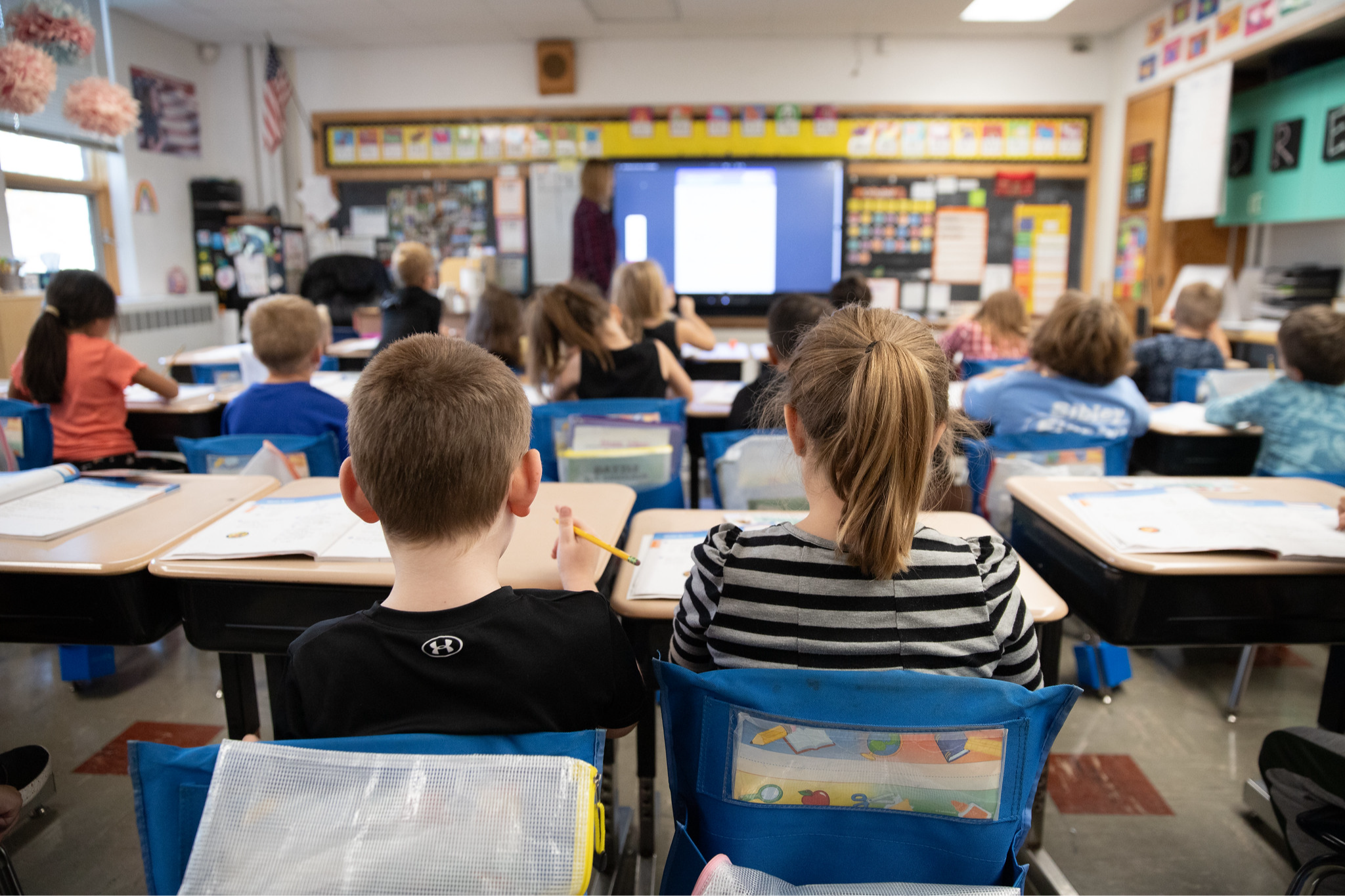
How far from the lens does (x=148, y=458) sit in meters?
2.88

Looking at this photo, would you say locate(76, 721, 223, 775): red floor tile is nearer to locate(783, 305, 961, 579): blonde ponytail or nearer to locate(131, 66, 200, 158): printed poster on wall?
locate(783, 305, 961, 579): blonde ponytail

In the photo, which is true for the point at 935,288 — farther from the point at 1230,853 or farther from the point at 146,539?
the point at 146,539

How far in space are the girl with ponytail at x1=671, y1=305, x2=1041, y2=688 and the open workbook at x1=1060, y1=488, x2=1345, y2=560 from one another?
1.95ft

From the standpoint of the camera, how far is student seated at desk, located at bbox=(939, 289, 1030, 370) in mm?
3596

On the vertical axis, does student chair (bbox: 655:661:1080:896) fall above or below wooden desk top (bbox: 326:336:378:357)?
below

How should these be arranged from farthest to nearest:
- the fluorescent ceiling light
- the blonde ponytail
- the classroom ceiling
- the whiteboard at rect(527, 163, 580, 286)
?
the whiteboard at rect(527, 163, 580, 286), the classroom ceiling, the fluorescent ceiling light, the blonde ponytail

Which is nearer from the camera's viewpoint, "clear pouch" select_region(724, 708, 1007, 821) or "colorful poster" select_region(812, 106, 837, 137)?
"clear pouch" select_region(724, 708, 1007, 821)

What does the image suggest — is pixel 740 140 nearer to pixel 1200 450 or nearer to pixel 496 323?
pixel 496 323

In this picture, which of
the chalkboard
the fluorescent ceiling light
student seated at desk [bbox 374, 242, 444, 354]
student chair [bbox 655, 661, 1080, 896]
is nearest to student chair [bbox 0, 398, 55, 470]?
student seated at desk [bbox 374, 242, 444, 354]

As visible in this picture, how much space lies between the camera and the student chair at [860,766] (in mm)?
795

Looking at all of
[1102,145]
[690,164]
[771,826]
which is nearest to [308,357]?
[771,826]

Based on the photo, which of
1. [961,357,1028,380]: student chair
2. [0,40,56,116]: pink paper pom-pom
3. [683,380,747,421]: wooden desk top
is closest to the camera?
[0,40,56,116]: pink paper pom-pom

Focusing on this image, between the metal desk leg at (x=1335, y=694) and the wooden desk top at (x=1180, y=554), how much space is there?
13.6 inches

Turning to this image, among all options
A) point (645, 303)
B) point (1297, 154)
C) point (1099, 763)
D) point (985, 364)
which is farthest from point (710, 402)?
point (1297, 154)
